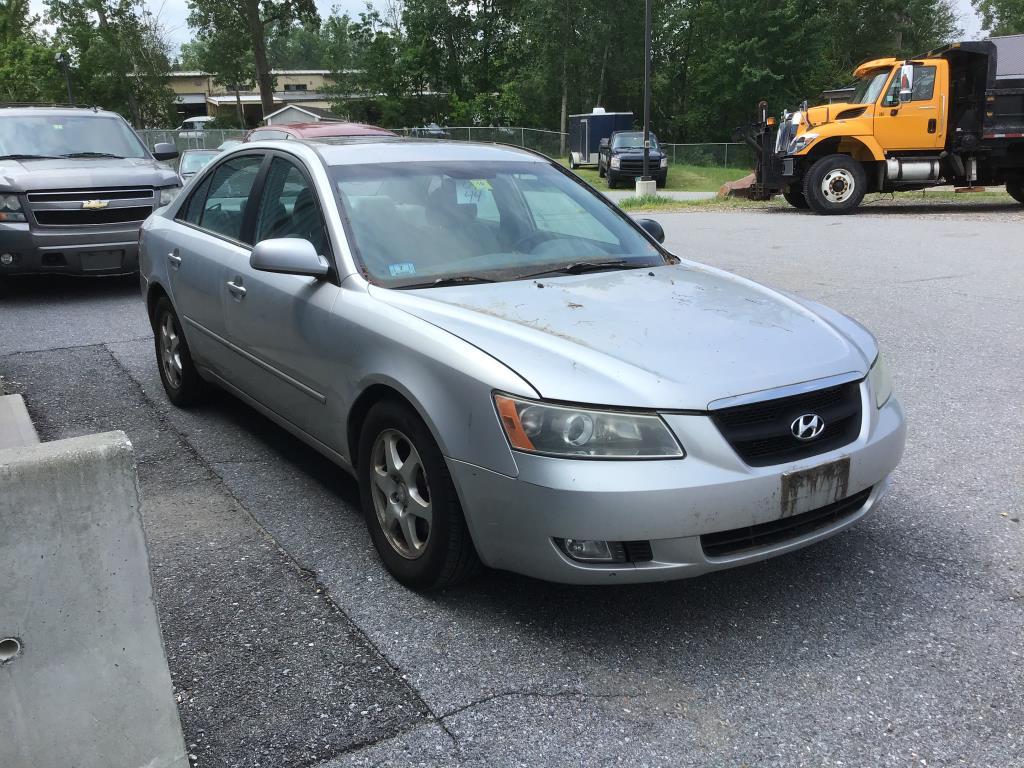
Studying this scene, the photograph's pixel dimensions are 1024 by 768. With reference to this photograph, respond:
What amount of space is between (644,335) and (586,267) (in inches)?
35.2

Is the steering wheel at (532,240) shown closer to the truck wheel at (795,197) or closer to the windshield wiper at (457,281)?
the windshield wiper at (457,281)

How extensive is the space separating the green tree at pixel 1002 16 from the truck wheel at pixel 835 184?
194ft

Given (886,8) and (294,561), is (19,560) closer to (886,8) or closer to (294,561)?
(294,561)

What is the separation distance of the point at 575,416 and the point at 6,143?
30.7ft

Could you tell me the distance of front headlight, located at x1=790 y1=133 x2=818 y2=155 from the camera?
17.8 metres

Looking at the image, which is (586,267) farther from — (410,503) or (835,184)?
(835,184)

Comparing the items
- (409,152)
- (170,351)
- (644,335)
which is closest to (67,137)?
(170,351)

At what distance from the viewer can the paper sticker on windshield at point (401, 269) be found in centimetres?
362

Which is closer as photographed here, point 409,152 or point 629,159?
point 409,152

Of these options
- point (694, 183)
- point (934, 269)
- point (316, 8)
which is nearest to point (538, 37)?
point (316, 8)

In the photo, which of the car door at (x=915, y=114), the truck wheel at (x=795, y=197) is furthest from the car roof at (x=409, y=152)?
the truck wheel at (x=795, y=197)

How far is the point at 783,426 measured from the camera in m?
2.84

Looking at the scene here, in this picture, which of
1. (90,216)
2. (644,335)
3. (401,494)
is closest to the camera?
(644,335)

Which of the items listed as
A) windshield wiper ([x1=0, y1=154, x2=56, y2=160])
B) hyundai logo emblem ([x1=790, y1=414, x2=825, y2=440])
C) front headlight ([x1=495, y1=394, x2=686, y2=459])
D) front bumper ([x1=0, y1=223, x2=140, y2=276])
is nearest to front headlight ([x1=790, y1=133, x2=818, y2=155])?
front bumper ([x1=0, y1=223, x2=140, y2=276])
